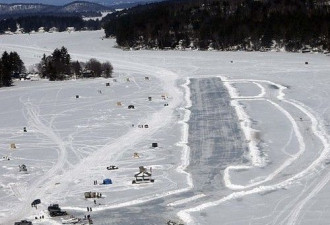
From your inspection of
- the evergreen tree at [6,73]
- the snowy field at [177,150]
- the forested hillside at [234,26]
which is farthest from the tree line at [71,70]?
the forested hillside at [234,26]

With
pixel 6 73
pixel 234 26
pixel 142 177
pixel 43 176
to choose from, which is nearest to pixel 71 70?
pixel 6 73

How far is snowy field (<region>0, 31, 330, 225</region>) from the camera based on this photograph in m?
25.6

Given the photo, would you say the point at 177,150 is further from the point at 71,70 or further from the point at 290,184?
the point at 71,70

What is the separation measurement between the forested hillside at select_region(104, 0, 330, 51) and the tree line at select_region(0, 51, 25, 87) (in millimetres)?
51424

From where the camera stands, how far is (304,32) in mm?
110438

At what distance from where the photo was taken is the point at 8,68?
77000mm

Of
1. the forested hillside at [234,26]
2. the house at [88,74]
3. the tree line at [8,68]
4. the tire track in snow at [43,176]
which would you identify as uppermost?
the forested hillside at [234,26]

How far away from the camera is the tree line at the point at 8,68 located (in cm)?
7450

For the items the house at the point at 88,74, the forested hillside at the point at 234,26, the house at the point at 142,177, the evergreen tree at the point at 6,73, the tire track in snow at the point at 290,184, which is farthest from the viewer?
the forested hillside at the point at 234,26

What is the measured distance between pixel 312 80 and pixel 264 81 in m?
5.35

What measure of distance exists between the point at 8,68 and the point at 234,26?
62.5 metres

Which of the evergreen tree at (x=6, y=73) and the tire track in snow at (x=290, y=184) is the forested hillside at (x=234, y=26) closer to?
the evergreen tree at (x=6, y=73)

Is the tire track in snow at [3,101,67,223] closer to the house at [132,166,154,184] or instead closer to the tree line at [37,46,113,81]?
the house at [132,166,154,184]

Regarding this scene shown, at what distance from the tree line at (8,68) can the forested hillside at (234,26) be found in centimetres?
5142
